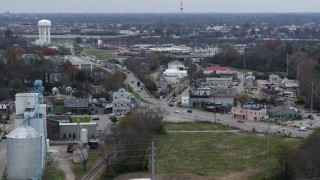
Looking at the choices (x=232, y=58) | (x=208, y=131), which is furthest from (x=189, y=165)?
(x=232, y=58)

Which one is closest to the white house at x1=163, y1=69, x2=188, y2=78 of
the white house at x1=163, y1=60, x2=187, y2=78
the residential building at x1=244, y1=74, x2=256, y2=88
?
the white house at x1=163, y1=60, x2=187, y2=78

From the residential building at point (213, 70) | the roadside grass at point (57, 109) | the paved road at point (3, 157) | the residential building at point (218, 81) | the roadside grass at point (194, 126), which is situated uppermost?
the residential building at point (213, 70)

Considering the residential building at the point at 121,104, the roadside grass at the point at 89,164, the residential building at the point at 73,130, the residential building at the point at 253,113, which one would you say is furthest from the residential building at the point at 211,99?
the roadside grass at the point at 89,164

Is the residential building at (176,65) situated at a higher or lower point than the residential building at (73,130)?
higher

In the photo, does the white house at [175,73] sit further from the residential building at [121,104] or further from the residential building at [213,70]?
the residential building at [121,104]

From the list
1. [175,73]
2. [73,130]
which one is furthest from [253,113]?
[175,73]

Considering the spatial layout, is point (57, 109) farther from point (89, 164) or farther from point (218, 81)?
point (218, 81)
